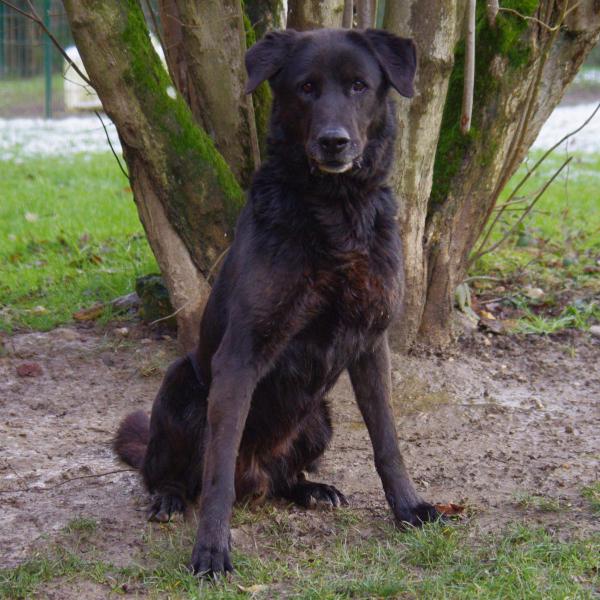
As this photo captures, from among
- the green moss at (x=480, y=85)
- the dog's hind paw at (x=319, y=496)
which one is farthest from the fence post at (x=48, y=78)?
the dog's hind paw at (x=319, y=496)

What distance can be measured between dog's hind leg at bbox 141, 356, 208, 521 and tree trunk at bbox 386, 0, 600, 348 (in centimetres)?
145

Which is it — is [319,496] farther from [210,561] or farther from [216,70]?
[216,70]

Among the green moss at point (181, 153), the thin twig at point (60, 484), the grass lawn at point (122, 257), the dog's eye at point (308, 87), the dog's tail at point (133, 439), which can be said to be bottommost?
the thin twig at point (60, 484)

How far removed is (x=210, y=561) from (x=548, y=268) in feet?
13.0

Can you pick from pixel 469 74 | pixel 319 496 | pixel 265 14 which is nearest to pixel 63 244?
pixel 265 14

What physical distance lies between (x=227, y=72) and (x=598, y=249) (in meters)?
3.34

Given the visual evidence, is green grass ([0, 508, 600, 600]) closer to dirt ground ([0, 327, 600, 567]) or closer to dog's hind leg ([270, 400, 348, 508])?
dirt ground ([0, 327, 600, 567])

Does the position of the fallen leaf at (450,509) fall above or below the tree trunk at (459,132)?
below

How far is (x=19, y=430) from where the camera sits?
439 cm

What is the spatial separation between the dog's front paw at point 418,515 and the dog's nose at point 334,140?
4.35 feet

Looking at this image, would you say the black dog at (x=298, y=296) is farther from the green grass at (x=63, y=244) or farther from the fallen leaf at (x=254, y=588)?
the green grass at (x=63, y=244)

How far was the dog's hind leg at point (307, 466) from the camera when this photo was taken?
3.72 m

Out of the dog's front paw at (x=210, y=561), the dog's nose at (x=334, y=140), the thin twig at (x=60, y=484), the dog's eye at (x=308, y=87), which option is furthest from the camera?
the thin twig at (x=60, y=484)

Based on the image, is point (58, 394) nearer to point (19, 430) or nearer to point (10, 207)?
point (19, 430)
